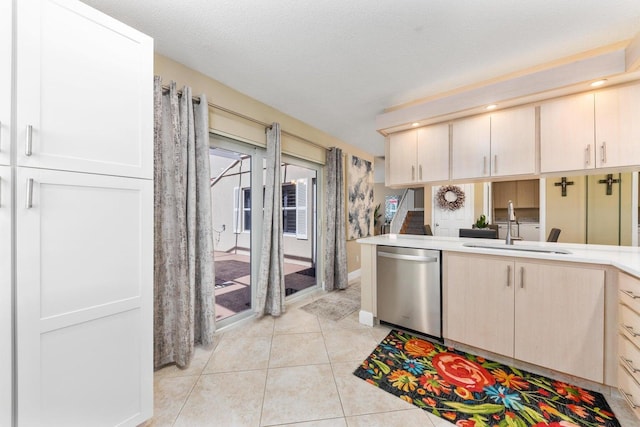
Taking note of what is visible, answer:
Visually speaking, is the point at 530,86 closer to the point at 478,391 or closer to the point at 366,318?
the point at 478,391

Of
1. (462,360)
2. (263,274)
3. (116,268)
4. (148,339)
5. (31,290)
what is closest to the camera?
(31,290)

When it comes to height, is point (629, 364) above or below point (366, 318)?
above

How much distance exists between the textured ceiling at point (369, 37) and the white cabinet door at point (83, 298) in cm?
122

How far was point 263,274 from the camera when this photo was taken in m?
2.69

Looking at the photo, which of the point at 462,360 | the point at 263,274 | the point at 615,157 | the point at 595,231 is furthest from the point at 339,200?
the point at 595,231

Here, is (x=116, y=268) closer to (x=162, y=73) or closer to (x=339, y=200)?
(x=162, y=73)

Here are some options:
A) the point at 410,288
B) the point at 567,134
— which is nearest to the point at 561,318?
the point at 410,288

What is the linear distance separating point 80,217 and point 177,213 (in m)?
0.80

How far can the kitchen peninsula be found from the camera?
151 centimetres

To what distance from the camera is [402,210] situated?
26.4ft

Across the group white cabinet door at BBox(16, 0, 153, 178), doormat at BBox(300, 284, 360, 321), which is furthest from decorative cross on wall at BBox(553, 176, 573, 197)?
white cabinet door at BBox(16, 0, 153, 178)

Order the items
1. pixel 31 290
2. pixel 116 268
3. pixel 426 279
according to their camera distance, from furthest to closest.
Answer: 1. pixel 426 279
2. pixel 116 268
3. pixel 31 290

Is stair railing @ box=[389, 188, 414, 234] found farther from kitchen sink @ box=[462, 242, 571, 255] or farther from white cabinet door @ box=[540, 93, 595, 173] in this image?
white cabinet door @ box=[540, 93, 595, 173]

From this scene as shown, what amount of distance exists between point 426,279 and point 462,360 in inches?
26.7
